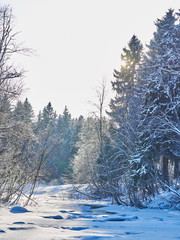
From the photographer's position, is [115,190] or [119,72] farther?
[119,72]

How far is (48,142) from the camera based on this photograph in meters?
11.9

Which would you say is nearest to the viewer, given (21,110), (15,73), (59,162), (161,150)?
(15,73)

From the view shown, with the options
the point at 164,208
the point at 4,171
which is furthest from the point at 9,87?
the point at 164,208

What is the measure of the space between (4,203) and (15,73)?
18.8 feet

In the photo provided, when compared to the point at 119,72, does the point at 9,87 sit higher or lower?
lower

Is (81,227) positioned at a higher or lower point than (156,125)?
lower

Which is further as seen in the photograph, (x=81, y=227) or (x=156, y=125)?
(x=156, y=125)

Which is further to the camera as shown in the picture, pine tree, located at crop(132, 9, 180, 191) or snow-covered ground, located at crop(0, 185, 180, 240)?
pine tree, located at crop(132, 9, 180, 191)

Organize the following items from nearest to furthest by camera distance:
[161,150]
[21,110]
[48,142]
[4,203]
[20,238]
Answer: [20,238], [4,203], [21,110], [48,142], [161,150]

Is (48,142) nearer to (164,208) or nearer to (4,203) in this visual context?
(4,203)

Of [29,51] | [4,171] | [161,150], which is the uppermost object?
[29,51]

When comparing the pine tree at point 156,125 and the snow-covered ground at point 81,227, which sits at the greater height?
the pine tree at point 156,125

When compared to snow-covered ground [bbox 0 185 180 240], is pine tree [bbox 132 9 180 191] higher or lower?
higher

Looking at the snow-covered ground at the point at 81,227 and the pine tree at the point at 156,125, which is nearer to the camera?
the snow-covered ground at the point at 81,227
